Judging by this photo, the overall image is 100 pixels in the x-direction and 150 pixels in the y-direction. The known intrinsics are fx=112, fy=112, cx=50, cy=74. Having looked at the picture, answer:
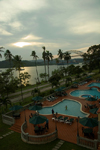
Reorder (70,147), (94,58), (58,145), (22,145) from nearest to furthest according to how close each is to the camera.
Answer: (70,147) → (58,145) → (22,145) → (94,58)

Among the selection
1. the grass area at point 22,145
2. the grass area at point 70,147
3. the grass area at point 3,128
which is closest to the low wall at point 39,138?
the grass area at point 22,145

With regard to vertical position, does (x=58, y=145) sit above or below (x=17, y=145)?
above

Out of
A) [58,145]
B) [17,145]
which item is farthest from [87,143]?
[17,145]

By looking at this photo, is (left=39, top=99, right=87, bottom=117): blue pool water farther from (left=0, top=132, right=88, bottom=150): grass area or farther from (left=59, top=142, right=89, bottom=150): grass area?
(left=0, top=132, right=88, bottom=150): grass area

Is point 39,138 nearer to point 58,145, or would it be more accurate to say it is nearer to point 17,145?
point 58,145

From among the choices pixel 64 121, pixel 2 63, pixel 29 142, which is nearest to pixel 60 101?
pixel 64 121

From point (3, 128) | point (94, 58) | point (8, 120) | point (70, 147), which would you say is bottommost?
point (3, 128)

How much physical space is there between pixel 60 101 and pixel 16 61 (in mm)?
14742

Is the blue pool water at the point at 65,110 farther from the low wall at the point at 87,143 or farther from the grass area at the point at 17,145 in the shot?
the grass area at the point at 17,145

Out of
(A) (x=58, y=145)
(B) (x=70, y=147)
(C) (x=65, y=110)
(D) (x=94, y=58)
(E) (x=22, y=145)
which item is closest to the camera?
(B) (x=70, y=147)

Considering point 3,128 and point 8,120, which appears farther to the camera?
point 8,120

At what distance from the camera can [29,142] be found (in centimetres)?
1259

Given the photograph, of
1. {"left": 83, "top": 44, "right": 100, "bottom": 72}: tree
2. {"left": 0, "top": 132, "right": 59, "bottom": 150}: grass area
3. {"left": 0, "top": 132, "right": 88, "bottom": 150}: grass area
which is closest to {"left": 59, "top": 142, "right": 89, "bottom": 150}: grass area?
{"left": 0, "top": 132, "right": 88, "bottom": 150}: grass area

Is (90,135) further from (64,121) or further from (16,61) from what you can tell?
(16,61)
